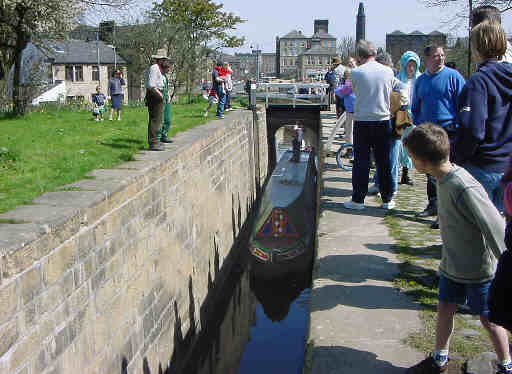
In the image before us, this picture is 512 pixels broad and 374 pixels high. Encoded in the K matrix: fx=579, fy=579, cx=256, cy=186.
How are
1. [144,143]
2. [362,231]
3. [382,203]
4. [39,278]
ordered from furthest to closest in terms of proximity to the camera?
1. [144,143]
2. [382,203]
3. [362,231]
4. [39,278]

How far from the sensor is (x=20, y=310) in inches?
160

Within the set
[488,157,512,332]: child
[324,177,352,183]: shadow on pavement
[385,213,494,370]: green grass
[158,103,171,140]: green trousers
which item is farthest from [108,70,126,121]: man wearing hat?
[488,157,512,332]: child

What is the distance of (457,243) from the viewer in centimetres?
320

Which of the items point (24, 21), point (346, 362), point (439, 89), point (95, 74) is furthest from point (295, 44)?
point (346, 362)

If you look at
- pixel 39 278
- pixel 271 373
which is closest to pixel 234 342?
pixel 271 373

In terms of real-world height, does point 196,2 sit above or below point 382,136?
above

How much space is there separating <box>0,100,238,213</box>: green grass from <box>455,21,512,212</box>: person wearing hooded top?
12.7ft

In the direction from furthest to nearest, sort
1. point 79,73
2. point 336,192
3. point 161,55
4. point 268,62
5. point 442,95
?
point 268,62
point 79,73
point 161,55
point 336,192
point 442,95

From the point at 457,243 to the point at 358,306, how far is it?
1403 millimetres

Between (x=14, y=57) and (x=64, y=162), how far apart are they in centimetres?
1077

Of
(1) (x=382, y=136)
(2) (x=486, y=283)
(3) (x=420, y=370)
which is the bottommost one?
(3) (x=420, y=370)

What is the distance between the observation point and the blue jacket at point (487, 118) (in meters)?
3.94

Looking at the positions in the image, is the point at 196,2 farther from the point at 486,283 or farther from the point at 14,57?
the point at 486,283

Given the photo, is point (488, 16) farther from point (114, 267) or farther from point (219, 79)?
point (219, 79)
